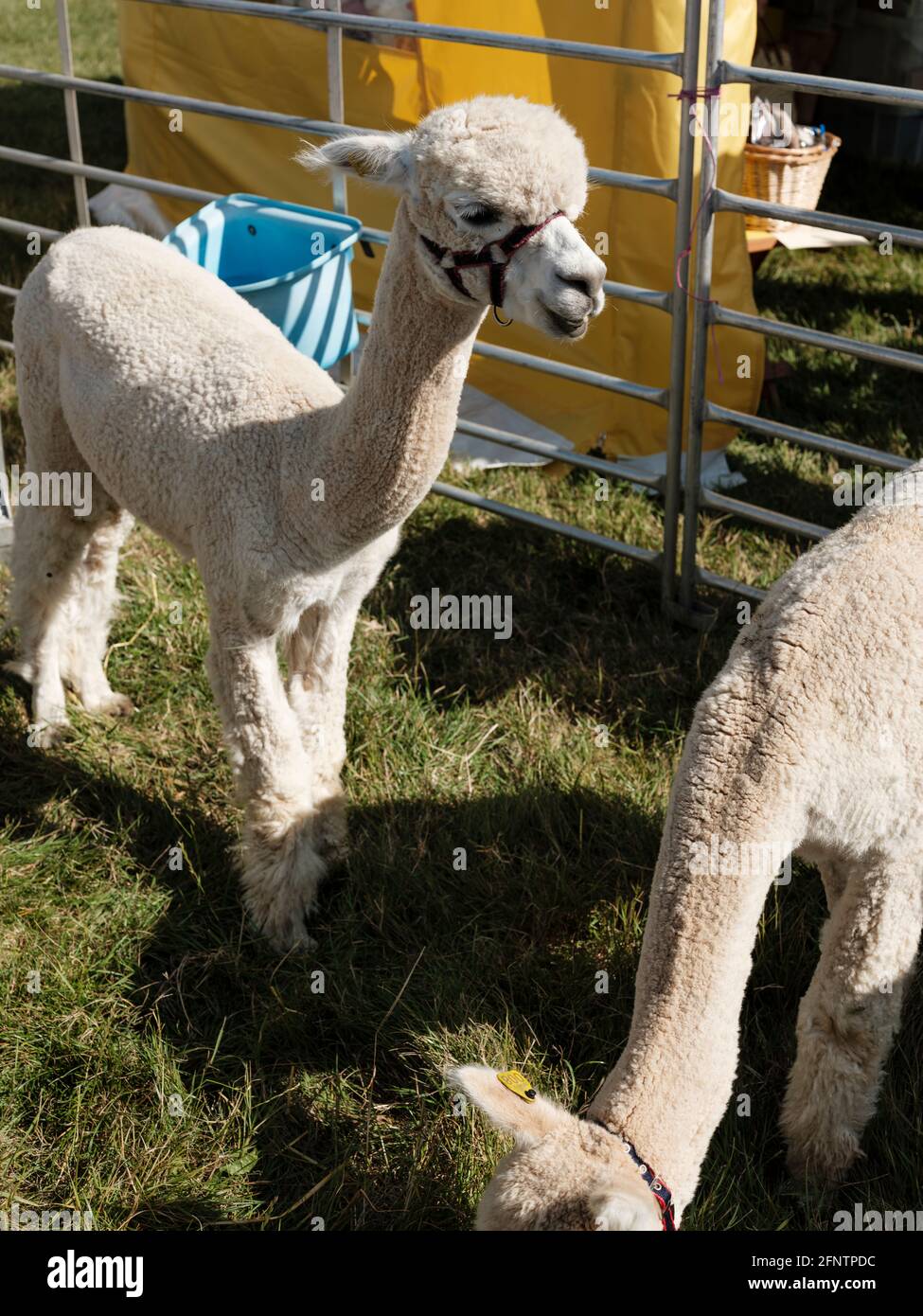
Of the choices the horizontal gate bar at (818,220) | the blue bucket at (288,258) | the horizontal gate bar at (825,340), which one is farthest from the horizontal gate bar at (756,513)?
the blue bucket at (288,258)

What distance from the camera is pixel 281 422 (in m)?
2.66

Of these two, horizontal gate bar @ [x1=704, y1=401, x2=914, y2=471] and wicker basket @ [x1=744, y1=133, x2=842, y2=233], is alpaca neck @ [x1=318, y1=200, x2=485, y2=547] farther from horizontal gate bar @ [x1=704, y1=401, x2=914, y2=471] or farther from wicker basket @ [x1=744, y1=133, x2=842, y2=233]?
wicker basket @ [x1=744, y1=133, x2=842, y2=233]

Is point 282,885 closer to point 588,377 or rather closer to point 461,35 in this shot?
point 588,377

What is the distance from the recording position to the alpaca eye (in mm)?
2057

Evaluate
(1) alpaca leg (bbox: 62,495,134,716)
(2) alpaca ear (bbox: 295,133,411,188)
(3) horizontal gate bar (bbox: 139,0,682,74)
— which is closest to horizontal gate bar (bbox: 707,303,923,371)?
(3) horizontal gate bar (bbox: 139,0,682,74)

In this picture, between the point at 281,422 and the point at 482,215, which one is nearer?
the point at 482,215

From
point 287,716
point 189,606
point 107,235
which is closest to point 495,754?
point 287,716

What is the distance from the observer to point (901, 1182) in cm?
225

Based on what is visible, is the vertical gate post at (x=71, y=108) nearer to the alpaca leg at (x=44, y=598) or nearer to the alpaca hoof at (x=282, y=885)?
the alpaca leg at (x=44, y=598)

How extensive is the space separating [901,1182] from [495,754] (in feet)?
4.69

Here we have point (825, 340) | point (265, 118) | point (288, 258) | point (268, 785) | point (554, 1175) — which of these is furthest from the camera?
point (265, 118)

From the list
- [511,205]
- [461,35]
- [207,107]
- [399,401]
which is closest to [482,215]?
[511,205]

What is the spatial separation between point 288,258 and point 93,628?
4.33 feet

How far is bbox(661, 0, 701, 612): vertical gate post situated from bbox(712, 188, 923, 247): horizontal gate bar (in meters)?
0.09
